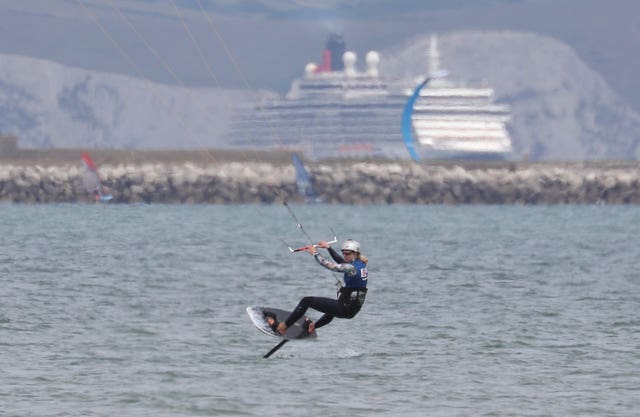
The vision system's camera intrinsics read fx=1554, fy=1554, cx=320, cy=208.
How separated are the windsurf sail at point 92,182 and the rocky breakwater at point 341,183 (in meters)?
0.63

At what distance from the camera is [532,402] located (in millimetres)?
20266

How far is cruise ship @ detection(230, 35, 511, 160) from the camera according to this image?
566ft

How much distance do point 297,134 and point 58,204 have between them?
269 ft

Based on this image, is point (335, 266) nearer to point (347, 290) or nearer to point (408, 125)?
point (347, 290)

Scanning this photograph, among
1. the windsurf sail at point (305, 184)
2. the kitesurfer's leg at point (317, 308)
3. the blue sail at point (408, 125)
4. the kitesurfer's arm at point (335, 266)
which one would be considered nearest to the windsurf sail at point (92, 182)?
the windsurf sail at point (305, 184)

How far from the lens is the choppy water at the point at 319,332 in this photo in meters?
20.2

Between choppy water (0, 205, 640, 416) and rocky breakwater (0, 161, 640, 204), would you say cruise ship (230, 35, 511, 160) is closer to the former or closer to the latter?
rocky breakwater (0, 161, 640, 204)

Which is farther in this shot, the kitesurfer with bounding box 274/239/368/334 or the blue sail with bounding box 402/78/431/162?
the blue sail with bounding box 402/78/431/162

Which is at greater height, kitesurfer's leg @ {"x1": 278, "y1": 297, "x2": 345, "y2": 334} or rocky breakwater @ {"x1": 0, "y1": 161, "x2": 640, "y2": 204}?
kitesurfer's leg @ {"x1": 278, "y1": 297, "x2": 345, "y2": 334}

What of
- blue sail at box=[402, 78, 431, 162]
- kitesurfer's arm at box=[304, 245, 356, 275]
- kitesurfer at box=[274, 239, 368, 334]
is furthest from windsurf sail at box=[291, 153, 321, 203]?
kitesurfer's arm at box=[304, 245, 356, 275]

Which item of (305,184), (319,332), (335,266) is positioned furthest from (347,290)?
(305,184)

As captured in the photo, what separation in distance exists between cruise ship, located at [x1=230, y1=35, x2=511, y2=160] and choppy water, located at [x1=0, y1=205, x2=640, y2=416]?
115 meters

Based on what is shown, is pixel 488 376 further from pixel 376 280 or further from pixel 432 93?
pixel 432 93

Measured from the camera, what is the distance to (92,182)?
338 ft
